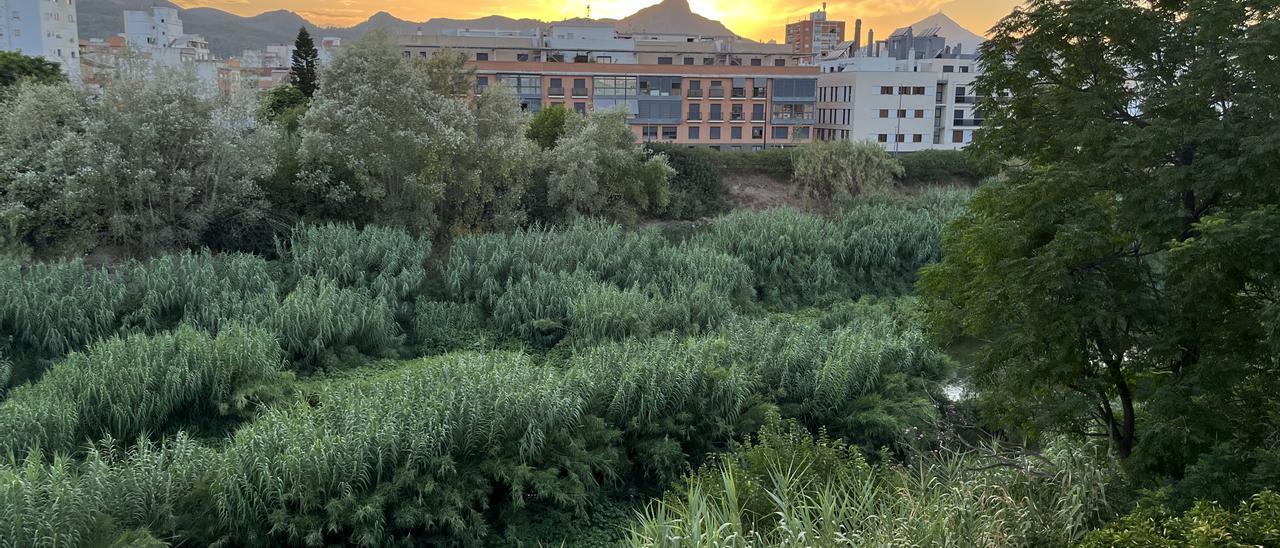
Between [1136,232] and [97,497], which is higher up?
[1136,232]

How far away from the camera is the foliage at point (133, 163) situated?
12617mm

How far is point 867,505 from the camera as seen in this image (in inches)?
215

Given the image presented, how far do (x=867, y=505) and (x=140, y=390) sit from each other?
670 cm

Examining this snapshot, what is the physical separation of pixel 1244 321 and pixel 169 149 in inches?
544

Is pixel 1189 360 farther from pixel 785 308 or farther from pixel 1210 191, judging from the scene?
pixel 785 308

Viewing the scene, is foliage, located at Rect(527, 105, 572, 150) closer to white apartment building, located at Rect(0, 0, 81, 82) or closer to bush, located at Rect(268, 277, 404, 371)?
bush, located at Rect(268, 277, 404, 371)

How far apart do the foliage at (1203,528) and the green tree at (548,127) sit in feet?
59.4

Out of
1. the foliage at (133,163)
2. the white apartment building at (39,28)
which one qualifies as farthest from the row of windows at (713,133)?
the white apartment building at (39,28)

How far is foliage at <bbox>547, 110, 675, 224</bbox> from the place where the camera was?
17891 mm

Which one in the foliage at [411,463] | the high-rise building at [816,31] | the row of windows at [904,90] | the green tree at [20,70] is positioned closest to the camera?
the foliage at [411,463]

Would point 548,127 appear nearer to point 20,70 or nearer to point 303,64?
point 20,70

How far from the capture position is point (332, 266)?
12438 millimetres

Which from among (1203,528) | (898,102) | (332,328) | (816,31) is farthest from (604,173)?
(816,31)

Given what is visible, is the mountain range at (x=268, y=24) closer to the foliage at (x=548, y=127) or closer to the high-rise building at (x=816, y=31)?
the high-rise building at (x=816, y=31)
